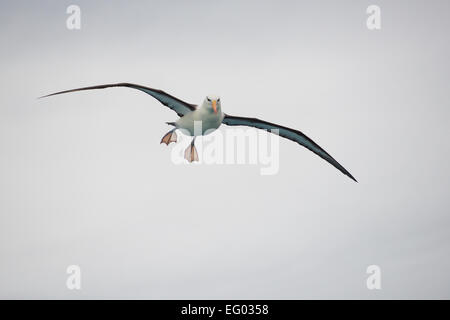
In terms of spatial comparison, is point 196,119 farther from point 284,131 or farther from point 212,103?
point 284,131

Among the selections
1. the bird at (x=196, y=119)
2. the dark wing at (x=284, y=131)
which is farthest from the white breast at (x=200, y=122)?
the dark wing at (x=284, y=131)

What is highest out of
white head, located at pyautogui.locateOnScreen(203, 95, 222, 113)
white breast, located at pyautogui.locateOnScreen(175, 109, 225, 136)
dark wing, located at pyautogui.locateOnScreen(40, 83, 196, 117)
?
dark wing, located at pyautogui.locateOnScreen(40, 83, 196, 117)

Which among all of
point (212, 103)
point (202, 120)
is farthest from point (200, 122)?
point (212, 103)

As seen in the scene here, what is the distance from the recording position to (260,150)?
1802cm

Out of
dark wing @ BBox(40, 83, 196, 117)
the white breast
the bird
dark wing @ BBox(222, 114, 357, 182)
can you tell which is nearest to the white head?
the bird

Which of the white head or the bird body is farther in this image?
the bird body

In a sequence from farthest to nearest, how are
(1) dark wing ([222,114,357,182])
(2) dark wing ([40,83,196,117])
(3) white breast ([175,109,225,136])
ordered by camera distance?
(1) dark wing ([222,114,357,182])
(3) white breast ([175,109,225,136])
(2) dark wing ([40,83,196,117])

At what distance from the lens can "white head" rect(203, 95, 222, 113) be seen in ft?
56.2

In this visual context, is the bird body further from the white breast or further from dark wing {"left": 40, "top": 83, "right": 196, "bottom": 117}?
dark wing {"left": 40, "top": 83, "right": 196, "bottom": 117}

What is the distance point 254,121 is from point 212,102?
2582 mm
